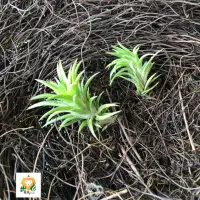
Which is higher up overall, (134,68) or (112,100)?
(134,68)

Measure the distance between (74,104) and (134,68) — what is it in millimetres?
193

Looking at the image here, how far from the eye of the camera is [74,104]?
2.85 feet

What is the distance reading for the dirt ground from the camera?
2.98 ft

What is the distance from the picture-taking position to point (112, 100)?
0.99 meters

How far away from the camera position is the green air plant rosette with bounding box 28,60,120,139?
0.86 m

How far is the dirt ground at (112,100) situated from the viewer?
0.91m

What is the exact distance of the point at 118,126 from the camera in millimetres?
959

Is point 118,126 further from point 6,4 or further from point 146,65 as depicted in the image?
point 6,4

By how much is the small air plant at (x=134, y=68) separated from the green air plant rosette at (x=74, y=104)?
9 centimetres

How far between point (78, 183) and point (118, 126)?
0.62ft

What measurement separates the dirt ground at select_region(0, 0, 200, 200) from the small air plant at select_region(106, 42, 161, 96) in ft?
0.14

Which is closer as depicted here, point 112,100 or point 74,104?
point 74,104

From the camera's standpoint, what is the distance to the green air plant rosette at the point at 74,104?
0.86 metres

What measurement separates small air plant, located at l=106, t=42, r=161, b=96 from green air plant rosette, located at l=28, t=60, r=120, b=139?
9cm
